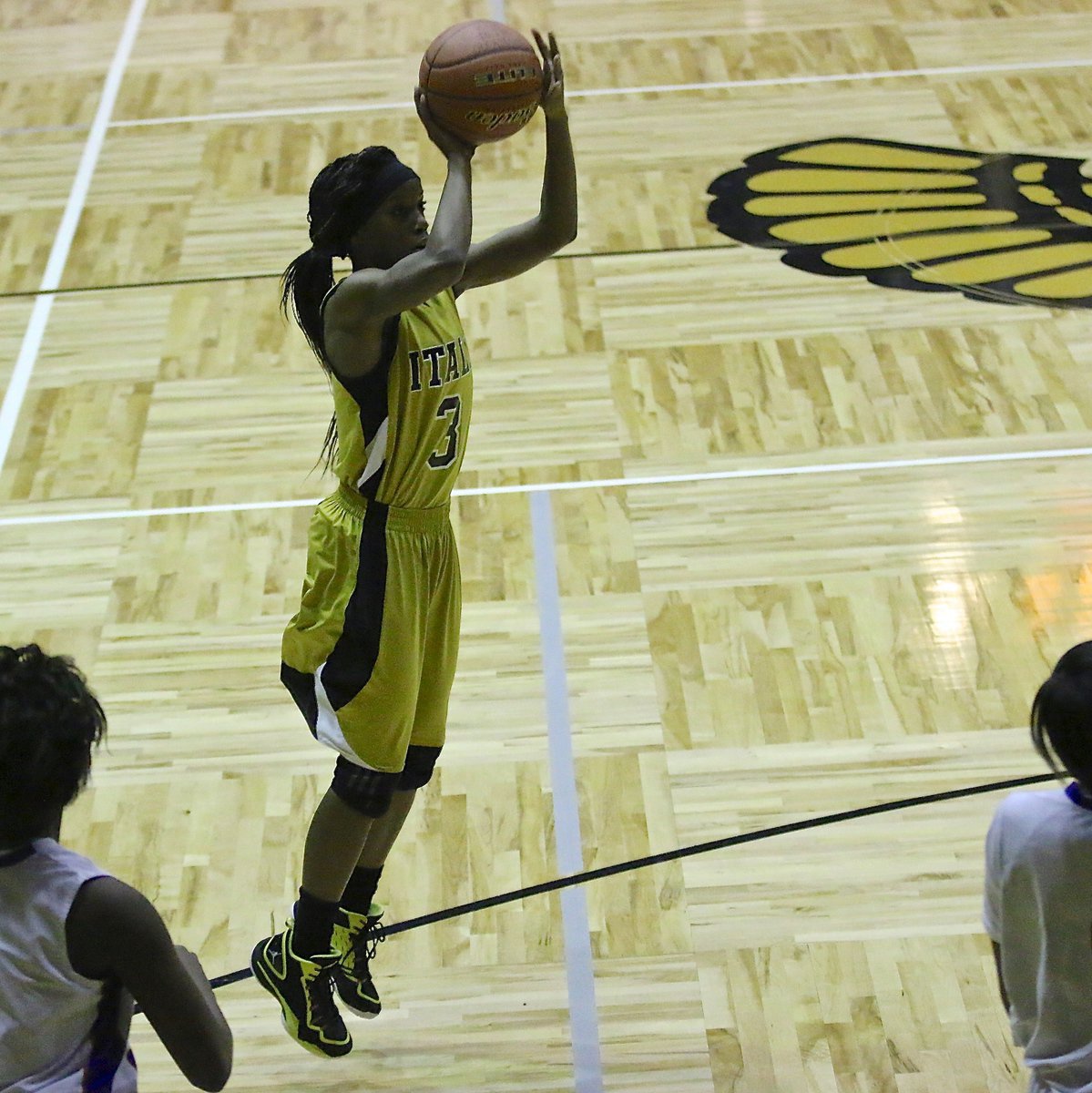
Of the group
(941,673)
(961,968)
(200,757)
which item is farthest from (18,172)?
(961,968)

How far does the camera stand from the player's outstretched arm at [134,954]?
5.78 feet

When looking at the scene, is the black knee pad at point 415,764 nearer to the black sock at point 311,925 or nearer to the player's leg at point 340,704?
the player's leg at point 340,704

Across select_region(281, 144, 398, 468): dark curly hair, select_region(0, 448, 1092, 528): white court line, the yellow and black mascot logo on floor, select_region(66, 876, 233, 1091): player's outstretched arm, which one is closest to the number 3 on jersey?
select_region(281, 144, 398, 468): dark curly hair

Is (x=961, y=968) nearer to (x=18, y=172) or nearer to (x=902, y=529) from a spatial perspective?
(x=902, y=529)

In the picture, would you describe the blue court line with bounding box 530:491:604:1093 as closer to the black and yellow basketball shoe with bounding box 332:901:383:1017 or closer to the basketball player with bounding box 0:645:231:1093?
the black and yellow basketball shoe with bounding box 332:901:383:1017

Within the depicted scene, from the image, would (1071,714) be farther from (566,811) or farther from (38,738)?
(566,811)

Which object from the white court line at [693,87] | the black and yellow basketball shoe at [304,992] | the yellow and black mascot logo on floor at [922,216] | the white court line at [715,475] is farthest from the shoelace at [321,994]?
the white court line at [693,87]

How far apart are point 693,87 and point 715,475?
3035 millimetres

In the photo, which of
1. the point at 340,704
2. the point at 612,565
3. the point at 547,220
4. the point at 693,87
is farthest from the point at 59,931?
the point at 693,87

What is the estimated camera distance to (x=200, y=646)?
415 centimetres

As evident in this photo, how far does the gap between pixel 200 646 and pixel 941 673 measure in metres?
1.95

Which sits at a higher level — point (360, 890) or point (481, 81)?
point (481, 81)

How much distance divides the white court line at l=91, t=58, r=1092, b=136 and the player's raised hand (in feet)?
14.4

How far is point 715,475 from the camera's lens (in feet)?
15.5
